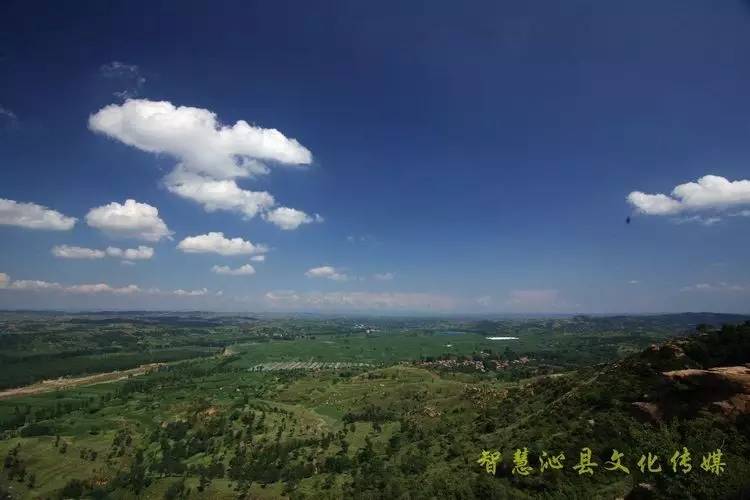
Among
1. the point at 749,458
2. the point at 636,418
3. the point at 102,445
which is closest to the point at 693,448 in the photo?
the point at 749,458

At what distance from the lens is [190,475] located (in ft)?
213

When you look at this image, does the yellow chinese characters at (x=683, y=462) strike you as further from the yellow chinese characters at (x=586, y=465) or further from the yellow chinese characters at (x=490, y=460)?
the yellow chinese characters at (x=490, y=460)

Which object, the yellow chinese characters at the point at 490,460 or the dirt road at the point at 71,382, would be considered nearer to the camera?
the yellow chinese characters at the point at 490,460

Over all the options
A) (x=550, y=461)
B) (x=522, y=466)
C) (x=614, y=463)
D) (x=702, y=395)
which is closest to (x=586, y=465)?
(x=614, y=463)

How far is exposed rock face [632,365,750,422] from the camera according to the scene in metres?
27.5

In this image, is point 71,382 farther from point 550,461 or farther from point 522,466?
point 550,461

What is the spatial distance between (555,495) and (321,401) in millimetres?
90206

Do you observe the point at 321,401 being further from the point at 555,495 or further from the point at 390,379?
the point at 555,495

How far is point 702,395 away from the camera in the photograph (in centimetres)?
2914

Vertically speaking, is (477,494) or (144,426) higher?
(477,494)

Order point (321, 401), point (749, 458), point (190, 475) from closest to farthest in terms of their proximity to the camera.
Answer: point (749, 458)
point (190, 475)
point (321, 401)

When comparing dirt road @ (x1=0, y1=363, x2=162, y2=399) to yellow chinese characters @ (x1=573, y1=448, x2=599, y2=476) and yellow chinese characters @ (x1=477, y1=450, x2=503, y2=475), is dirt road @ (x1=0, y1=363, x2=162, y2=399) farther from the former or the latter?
yellow chinese characters @ (x1=573, y1=448, x2=599, y2=476)

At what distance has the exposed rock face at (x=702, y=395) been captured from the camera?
27.5 metres

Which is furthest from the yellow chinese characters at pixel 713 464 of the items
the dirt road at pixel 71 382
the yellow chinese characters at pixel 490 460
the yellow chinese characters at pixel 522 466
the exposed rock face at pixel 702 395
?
the dirt road at pixel 71 382
